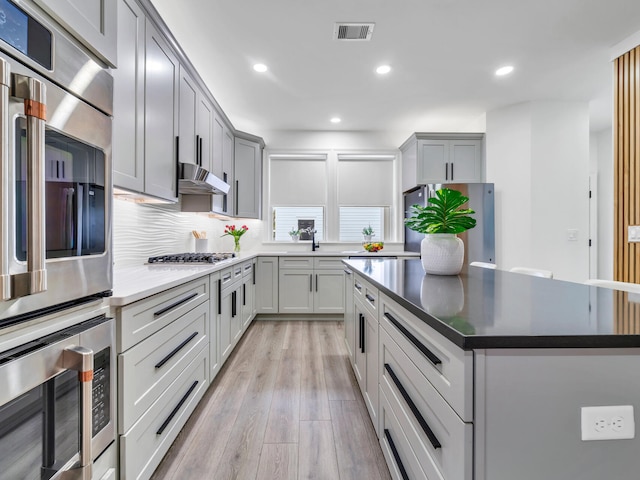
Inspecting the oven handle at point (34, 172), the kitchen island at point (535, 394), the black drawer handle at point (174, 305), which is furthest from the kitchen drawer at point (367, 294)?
the oven handle at point (34, 172)

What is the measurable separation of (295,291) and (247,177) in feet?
5.84

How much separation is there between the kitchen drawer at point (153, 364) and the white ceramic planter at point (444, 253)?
147 cm

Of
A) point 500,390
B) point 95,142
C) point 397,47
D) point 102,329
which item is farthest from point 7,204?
point 397,47

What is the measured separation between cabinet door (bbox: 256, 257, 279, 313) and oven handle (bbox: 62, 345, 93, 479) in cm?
320

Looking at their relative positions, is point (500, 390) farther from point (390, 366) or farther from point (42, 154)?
point (42, 154)

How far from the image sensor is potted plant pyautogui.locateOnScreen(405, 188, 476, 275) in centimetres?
166

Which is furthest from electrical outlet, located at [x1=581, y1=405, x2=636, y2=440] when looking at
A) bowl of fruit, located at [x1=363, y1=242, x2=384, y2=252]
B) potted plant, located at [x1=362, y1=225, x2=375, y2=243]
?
potted plant, located at [x1=362, y1=225, x2=375, y2=243]

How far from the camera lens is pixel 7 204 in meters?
0.62

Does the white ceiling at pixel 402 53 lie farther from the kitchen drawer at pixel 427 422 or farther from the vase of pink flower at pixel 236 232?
the kitchen drawer at pixel 427 422

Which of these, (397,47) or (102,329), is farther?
(397,47)

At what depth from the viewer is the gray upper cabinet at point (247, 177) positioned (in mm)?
4082

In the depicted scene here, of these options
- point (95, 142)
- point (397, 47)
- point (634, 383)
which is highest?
point (397, 47)

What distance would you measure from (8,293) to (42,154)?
0.32m

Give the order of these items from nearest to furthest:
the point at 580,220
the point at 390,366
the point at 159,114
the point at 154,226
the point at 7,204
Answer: the point at 7,204 → the point at 390,366 → the point at 159,114 → the point at 154,226 → the point at 580,220
